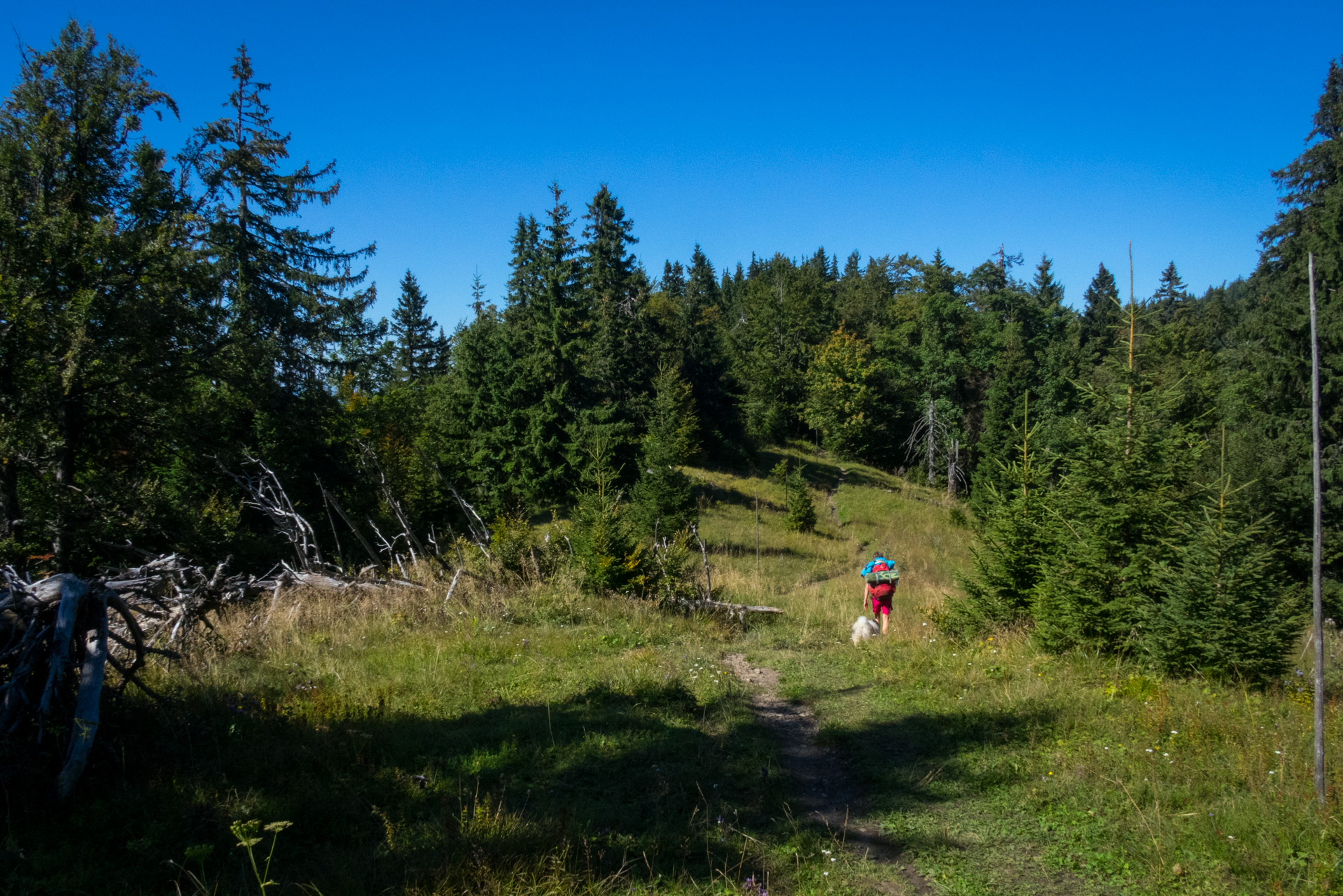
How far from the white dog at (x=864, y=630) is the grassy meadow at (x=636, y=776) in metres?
1.15

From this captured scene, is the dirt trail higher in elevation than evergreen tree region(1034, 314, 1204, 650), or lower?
lower

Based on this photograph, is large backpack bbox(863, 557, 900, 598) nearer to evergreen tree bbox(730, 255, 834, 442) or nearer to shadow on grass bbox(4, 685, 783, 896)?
shadow on grass bbox(4, 685, 783, 896)

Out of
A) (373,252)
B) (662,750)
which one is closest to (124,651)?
(662,750)

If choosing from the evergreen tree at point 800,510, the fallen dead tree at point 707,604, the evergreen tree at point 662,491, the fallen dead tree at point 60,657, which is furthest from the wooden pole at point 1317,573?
the evergreen tree at point 800,510

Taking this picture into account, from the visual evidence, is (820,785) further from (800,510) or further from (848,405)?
(848,405)

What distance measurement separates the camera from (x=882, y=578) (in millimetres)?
11188

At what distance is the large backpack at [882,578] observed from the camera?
11.1 metres

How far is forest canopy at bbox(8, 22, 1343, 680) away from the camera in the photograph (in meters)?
7.62

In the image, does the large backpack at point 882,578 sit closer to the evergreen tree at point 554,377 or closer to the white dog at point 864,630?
the white dog at point 864,630

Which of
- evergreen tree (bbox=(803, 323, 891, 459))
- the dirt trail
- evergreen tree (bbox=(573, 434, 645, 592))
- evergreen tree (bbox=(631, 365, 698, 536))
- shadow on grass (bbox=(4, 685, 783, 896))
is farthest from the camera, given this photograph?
evergreen tree (bbox=(803, 323, 891, 459))

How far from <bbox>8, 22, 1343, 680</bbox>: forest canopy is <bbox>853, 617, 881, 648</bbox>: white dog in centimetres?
122

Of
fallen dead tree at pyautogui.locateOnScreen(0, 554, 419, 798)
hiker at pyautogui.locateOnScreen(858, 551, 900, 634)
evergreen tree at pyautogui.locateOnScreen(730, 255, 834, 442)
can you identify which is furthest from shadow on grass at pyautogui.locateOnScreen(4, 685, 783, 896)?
evergreen tree at pyautogui.locateOnScreen(730, 255, 834, 442)

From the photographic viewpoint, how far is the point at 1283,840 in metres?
3.75

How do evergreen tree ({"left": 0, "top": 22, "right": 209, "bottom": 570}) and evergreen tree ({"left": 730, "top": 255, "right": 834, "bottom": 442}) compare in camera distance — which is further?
evergreen tree ({"left": 730, "top": 255, "right": 834, "bottom": 442})
